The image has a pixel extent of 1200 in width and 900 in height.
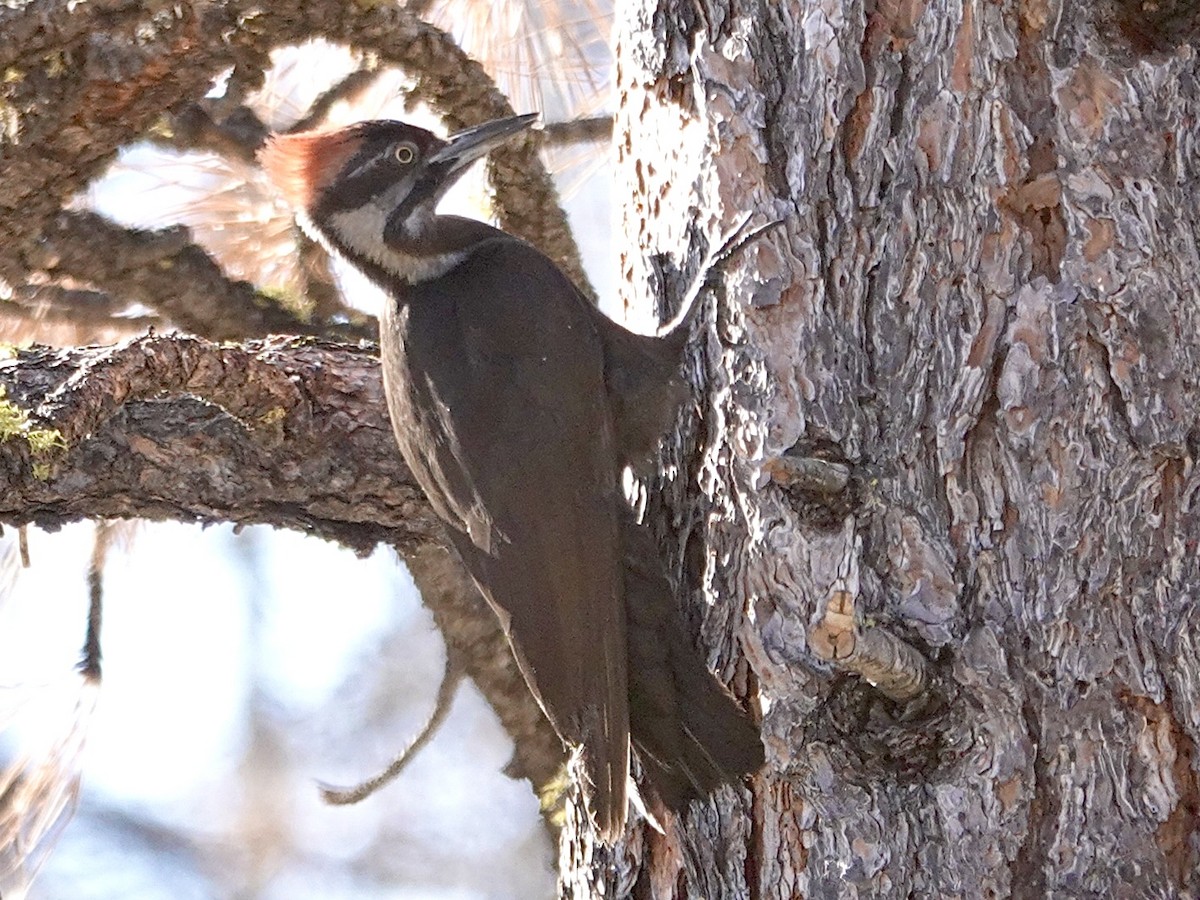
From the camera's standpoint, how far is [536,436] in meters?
2.56

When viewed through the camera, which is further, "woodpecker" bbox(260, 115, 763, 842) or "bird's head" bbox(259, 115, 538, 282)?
"bird's head" bbox(259, 115, 538, 282)

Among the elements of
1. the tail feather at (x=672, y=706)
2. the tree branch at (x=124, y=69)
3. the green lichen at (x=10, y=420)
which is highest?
the tree branch at (x=124, y=69)

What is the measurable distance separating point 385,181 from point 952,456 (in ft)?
4.70

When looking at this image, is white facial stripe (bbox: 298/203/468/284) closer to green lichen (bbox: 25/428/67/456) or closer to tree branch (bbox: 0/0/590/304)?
tree branch (bbox: 0/0/590/304)

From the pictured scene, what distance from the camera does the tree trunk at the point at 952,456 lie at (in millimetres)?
1861

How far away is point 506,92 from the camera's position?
138 inches

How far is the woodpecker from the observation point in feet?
7.47

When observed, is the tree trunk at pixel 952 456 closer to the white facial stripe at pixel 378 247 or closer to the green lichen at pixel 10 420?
the white facial stripe at pixel 378 247

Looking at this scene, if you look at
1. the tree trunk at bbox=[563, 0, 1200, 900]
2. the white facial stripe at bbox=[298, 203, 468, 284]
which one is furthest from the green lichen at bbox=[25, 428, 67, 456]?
the tree trunk at bbox=[563, 0, 1200, 900]

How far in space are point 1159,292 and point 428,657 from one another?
14.8ft

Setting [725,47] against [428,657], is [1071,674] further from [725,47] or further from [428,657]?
[428,657]

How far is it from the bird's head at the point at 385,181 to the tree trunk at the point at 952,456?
2.51ft

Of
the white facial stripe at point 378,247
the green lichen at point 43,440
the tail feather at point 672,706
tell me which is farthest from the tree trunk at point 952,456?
the green lichen at point 43,440

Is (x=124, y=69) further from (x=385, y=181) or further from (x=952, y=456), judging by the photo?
(x=952, y=456)
